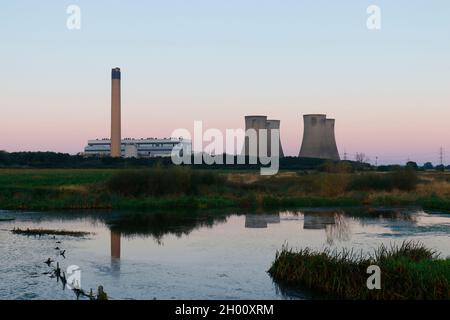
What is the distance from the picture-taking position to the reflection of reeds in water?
1798 cm

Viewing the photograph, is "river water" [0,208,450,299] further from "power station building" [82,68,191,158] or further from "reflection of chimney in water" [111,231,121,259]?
"power station building" [82,68,191,158]

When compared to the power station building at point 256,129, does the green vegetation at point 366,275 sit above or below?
below

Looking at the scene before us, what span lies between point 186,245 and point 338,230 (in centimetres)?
604

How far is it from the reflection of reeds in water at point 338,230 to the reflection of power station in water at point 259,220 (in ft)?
8.04

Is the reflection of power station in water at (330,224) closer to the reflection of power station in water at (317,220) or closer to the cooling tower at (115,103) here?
the reflection of power station in water at (317,220)

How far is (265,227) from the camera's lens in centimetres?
2116

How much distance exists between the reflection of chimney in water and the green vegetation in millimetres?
4829

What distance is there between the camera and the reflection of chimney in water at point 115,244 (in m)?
15.3

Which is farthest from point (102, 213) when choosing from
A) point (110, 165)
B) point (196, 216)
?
point (110, 165)

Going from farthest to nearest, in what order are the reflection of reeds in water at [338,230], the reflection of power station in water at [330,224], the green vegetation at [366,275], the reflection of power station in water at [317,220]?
1. the reflection of power station in water at [317,220]
2. the reflection of power station in water at [330,224]
3. the reflection of reeds in water at [338,230]
4. the green vegetation at [366,275]

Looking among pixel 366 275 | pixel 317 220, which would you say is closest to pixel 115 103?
pixel 317 220

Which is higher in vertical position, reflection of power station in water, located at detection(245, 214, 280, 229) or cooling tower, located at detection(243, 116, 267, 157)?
cooling tower, located at detection(243, 116, 267, 157)

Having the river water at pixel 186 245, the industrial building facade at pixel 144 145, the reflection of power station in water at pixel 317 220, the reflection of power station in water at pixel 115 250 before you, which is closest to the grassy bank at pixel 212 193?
the river water at pixel 186 245

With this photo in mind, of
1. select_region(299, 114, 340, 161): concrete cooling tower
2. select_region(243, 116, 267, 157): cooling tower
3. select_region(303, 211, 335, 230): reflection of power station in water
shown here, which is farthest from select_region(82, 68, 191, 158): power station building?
select_region(303, 211, 335, 230): reflection of power station in water
